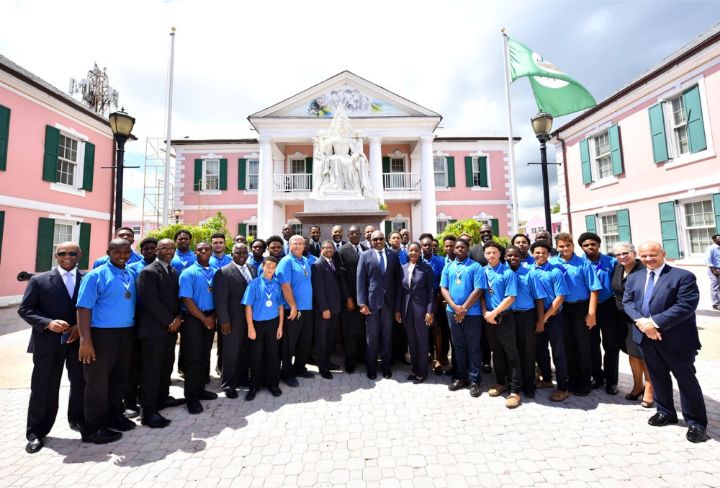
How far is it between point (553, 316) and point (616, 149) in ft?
40.9

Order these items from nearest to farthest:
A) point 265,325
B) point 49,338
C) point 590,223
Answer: point 49,338 → point 265,325 → point 590,223

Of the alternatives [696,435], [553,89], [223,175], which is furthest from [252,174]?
[696,435]

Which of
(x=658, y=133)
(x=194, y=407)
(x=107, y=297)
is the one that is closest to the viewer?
(x=107, y=297)

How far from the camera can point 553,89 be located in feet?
29.2

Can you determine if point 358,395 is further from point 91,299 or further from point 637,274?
point 637,274

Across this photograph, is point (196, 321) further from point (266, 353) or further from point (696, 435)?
point (696, 435)

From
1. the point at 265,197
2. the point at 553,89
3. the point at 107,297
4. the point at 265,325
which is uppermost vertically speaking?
the point at 553,89

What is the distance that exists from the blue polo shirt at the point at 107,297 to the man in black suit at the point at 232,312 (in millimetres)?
868

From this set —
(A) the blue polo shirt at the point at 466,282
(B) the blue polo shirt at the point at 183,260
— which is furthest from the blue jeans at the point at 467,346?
(B) the blue polo shirt at the point at 183,260

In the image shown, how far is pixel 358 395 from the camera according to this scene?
392 centimetres

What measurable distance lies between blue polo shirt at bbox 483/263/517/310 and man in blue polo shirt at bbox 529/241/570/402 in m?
0.32

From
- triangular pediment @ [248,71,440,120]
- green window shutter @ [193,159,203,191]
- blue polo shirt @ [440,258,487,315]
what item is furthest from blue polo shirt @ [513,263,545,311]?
green window shutter @ [193,159,203,191]

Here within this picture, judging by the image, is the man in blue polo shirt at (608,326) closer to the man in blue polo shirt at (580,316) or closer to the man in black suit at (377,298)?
the man in blue polo shirt at (580,316)

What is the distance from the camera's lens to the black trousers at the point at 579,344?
12.7ft
